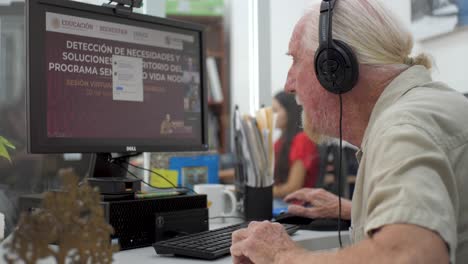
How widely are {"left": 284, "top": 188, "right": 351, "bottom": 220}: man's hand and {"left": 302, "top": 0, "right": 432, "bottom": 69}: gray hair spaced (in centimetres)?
58

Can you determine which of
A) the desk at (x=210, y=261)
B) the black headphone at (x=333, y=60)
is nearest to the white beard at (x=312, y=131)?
the black headphone at (x=333, y=60)

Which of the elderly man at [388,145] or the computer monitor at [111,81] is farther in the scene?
the computer monitor at [111,81]

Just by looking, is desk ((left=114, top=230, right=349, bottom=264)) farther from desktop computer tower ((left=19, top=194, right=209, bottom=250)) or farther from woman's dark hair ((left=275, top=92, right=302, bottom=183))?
woman's dark hair ((left=275, top=92, right=302, bottom=183))

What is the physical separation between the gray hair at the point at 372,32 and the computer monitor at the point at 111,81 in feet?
1.93

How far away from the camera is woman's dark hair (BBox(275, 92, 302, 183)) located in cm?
337

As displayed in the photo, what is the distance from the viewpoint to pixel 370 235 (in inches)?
30.2

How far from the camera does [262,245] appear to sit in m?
0.96

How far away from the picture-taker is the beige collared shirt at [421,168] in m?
0.73

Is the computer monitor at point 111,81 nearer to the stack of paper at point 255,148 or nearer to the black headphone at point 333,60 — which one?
the stack of paper at point 255,148

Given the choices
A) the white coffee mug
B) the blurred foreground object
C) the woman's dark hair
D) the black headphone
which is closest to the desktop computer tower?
the white coffee mug

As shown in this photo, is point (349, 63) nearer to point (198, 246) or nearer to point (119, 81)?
point (198, 246)

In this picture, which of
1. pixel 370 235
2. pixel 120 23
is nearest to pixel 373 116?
pixel 370 235

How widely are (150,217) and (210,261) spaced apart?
243 millimetres

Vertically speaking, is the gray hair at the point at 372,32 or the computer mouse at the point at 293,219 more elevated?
the gray hair at the point at 372,32
